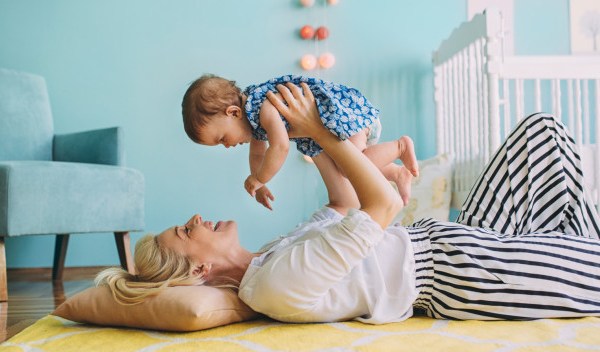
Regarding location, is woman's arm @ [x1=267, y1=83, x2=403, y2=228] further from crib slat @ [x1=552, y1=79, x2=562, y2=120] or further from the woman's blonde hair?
crib slat @ [x1=552, y1=79, x2=562, y2=120]

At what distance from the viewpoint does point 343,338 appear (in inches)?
A: 46.1

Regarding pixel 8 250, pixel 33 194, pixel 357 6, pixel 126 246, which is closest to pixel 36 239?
pixel 8 250

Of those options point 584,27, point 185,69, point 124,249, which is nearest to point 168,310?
point 124,249

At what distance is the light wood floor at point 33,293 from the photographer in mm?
1735

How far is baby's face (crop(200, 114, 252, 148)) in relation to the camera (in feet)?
4.93

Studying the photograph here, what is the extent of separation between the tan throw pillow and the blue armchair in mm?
986

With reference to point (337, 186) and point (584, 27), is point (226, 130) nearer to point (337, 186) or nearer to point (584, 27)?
point (337, 186)

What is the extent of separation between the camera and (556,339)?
1136mm

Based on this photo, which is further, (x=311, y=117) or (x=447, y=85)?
(x=447, y=85)

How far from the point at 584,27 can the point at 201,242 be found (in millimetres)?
2734

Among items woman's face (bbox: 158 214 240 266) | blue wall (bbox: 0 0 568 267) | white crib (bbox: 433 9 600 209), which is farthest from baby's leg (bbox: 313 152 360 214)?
blue wall (bbox: 0 0 568 267)

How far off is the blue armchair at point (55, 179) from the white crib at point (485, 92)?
1479mm

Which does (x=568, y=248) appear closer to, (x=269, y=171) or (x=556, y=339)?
(x=556, y=339)

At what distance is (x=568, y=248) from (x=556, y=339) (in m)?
0.26
